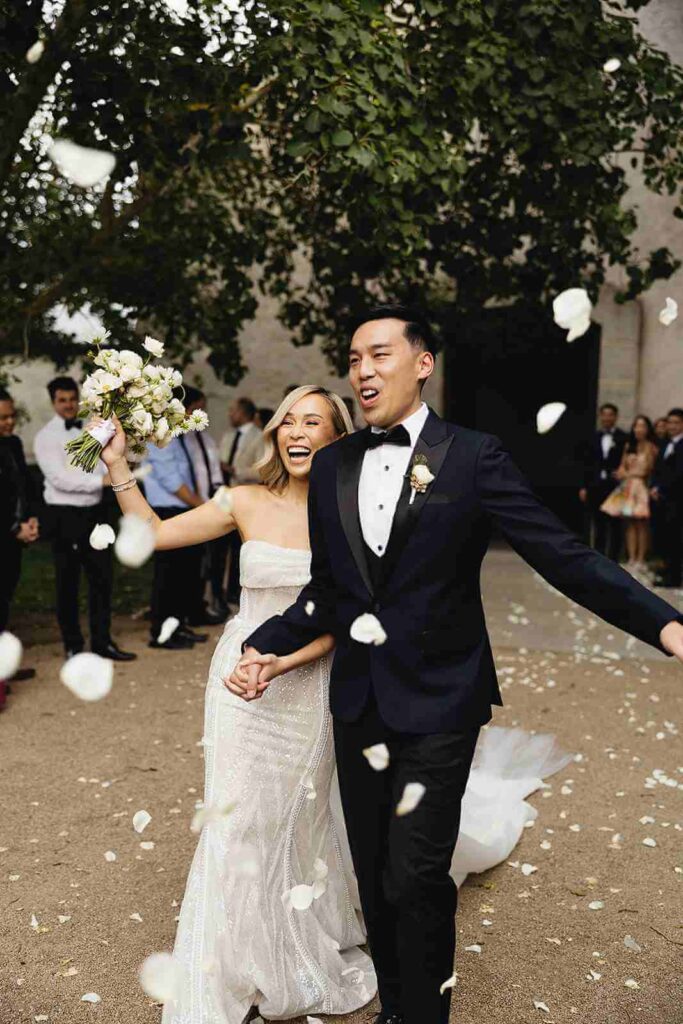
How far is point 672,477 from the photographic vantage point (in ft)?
39.0

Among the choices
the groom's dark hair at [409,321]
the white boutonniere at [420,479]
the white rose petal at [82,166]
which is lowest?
the white boutonniere at [420,479]

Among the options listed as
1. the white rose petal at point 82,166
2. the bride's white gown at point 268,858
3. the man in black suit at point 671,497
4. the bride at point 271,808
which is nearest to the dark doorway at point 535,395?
the man in black suit at point 671,497

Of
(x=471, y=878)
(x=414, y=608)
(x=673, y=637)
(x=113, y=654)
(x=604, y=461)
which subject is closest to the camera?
(x=673, y=637)

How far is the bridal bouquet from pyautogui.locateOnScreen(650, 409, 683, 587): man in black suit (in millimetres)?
9494

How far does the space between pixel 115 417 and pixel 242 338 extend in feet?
48.1

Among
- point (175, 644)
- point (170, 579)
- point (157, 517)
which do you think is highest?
point (157, 517)

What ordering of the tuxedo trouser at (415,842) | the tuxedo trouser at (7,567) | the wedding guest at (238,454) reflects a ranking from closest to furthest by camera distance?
the tuxedo trouser at (415,842) → the tuxedo trouser at (7,567) → the wedding guest at (238,454)

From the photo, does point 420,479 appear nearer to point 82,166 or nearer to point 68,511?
point 82,166

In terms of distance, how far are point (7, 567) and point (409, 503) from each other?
5.54 metres

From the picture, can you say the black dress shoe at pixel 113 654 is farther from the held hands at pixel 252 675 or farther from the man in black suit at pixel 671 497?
the man in black suit at pixel 671 497

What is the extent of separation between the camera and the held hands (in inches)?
122

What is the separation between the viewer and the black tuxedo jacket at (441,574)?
2.79 metres

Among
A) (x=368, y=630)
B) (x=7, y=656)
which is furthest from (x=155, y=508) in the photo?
(x=368, y=630)

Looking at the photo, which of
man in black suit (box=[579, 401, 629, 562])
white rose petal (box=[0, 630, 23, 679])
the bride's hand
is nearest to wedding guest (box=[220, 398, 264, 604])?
white rose petal (box=[0, 630, 23, 679])
